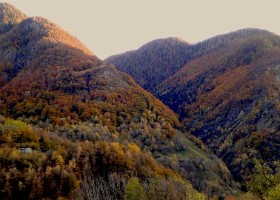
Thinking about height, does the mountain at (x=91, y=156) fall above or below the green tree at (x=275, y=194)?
below

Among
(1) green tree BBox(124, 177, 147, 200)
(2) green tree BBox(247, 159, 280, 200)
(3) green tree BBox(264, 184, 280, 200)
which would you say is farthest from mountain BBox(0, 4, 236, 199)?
(3) green tree BBox(264, 184, 280, 200)

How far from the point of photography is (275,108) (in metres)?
198

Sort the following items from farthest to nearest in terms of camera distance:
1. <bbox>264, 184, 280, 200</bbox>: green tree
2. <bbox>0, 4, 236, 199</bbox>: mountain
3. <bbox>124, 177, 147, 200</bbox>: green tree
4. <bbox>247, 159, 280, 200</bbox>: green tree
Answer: <bbox>0, 4, 236, 199</bbox>: mountain → <bbox>124, 177, 147, 200</bbox>: green tree → <bbox>247, 159, 280, 200</bbox>: green tree → <bbox>264, 184, 280, 200</bbox>: green tree

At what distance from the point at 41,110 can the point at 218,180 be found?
286ft

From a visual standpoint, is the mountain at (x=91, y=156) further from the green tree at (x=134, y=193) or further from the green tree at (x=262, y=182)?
the green tree at (x=262, y=182)

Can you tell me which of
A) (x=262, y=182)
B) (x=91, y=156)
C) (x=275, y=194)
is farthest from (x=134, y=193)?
(x=275, y=194)

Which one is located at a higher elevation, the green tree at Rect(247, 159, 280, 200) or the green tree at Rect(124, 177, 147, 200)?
the green tree at Rect(247, 159, 280, 200)

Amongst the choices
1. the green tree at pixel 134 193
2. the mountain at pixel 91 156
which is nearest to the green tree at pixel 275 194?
the mountain at pixel 91 156

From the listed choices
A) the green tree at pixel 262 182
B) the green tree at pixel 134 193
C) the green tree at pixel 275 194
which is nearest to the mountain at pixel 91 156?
the green tree at pixel 134 193

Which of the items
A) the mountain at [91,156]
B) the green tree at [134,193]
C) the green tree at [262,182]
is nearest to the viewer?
the green tree at [262,182]

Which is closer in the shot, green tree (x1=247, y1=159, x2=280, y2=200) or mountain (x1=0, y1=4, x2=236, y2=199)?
green tree (x1=247, y1=159, x2=280, y2=200)

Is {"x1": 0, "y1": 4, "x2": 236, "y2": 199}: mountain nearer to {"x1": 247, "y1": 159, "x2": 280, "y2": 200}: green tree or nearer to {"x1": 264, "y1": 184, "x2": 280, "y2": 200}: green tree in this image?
{"x1": 247, "y1": 159, "x2": 280, "y2": 200}: green tree

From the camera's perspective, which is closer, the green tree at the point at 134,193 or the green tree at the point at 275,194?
the green tree at the point at 275,194

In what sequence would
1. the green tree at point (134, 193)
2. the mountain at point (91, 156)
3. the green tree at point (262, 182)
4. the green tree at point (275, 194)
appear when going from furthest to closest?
the mountain at point (91, 156), the green tree at point (134, 193), the green tree at point (262, 182), the green tree at point (275, 194)
